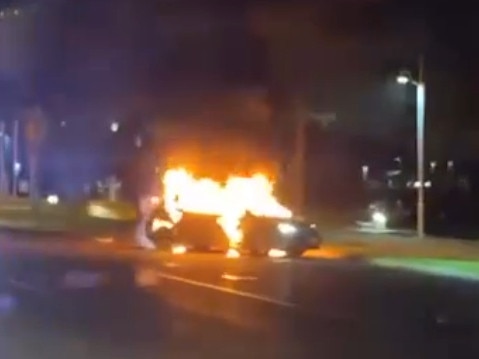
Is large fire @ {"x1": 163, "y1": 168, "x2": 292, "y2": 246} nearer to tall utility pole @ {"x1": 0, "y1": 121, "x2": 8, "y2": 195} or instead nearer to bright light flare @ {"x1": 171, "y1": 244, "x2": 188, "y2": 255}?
bright light flare @ {"x1": 171, "y1": 244, "x2": 188, "y2": 255}

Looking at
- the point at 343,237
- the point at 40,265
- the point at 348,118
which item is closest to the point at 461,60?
the point at 348,118

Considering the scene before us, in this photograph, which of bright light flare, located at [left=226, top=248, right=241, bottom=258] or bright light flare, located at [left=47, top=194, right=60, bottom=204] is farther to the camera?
bright light flare, located at [left=47, top=194, right=60, bottom=204]

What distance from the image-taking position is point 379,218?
5525cm

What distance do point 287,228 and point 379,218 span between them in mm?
24284

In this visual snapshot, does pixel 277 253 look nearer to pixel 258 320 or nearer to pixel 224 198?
pixel 224 198

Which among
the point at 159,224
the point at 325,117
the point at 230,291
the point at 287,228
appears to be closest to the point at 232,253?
the point at 287,228

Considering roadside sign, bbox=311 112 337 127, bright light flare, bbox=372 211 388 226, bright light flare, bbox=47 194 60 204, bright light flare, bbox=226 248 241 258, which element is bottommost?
bright light flare, bbox=226 248 241 258

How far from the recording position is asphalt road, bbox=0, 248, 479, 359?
14.0 meters

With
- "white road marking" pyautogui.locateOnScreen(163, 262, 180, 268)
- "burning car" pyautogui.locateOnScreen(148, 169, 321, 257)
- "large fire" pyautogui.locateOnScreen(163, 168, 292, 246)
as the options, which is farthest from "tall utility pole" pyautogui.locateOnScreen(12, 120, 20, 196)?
"white road marking" pyautogui.locateOnScreen(163, 262, 180, 268)

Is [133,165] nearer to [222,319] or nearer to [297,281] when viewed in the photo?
[297,281]

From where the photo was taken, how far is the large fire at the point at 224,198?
33469mm

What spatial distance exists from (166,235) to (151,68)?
2405 centimetres

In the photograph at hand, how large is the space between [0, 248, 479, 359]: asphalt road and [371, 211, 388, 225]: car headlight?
2996cm

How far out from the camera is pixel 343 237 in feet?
138
